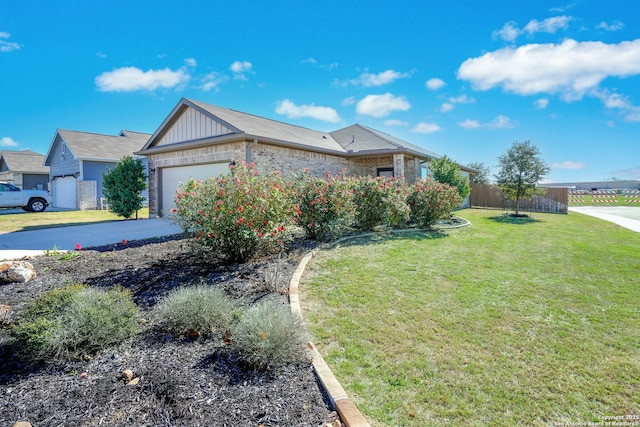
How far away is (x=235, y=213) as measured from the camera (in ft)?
17.4

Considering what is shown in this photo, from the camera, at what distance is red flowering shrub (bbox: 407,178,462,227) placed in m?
10.0

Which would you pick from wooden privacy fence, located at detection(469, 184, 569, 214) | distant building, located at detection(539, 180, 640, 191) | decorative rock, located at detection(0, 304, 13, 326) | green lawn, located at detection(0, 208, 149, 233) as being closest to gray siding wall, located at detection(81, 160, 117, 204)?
green lawn, located at detection(0, 208, 149, 233)

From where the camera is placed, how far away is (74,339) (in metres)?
2.72

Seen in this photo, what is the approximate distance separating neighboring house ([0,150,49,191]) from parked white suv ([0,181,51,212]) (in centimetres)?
957

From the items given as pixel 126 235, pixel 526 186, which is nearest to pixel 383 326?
pixel 126 235

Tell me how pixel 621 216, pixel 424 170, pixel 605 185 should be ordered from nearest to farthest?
1. pixel 621 216
2. pixel 424 170
3. pixel 605 185

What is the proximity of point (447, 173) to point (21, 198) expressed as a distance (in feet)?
80.5

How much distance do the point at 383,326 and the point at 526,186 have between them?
675 inches

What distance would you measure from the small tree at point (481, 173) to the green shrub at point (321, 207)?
92.0 feet

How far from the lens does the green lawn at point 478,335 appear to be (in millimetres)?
2467

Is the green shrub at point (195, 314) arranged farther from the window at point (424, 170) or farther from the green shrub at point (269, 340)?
the window at point (424, 170)

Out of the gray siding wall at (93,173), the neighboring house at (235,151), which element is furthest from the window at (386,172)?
the gray siding wall at (93,173)

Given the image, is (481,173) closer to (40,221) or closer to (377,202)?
(377,202)

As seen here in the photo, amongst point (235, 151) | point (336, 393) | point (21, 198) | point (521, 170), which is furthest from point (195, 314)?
point (21, 198)
